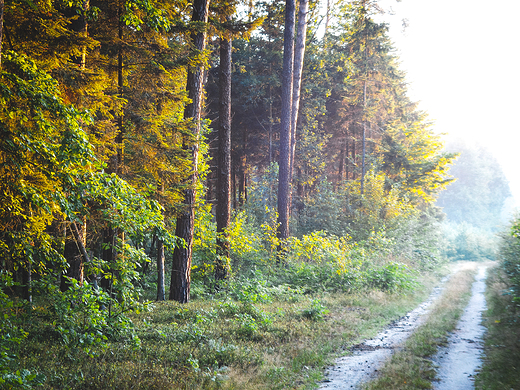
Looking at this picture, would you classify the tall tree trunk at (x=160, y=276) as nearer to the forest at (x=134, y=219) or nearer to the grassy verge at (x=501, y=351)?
the forest at (x=134, y=219)

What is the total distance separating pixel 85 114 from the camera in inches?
189

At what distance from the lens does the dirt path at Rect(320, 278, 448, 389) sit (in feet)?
17.8

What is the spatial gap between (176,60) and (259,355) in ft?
22.8

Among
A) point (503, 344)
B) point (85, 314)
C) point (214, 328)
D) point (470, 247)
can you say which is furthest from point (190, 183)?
point (470, 247)

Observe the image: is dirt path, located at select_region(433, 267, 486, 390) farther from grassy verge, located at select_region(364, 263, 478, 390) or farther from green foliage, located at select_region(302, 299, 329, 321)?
green foliage, located at select_region(302, 299, 329, 321)

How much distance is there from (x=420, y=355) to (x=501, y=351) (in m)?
1.55

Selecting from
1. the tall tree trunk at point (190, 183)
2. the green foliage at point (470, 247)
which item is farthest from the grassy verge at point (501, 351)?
the green foliage at point (470, 247)

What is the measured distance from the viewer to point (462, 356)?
6488mm

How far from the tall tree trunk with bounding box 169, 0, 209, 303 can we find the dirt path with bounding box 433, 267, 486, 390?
6.50m

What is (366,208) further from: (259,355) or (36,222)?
(36,222)

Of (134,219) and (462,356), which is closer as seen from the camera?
(134,219)

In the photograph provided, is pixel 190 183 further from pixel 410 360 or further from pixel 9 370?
pixel 410 360

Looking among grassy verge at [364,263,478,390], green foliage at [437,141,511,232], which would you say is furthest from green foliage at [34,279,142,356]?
green foliage at [437,141,511,232]

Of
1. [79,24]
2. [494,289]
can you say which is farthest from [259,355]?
[494,289]
